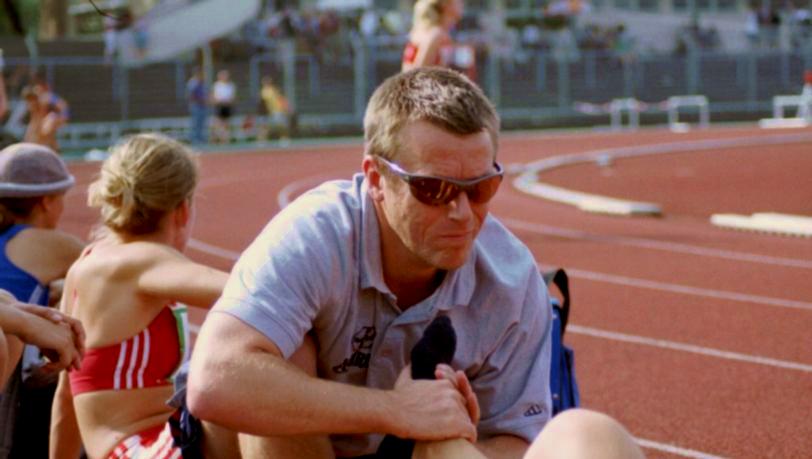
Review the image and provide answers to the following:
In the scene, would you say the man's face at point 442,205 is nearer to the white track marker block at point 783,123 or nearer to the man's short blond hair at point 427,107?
the man's short blond hair at point 427,107

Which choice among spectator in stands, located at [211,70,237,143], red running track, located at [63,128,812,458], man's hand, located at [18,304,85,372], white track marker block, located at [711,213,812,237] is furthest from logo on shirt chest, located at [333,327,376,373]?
spectator in stands, located at [211,70,237,143]

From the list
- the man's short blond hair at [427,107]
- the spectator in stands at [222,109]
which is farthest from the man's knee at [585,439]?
the spectator in stands at [222,109]

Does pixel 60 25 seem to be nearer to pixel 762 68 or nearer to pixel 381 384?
pixel 762 68

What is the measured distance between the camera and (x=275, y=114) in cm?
3038

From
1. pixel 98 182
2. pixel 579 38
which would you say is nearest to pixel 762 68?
pixel 579 38

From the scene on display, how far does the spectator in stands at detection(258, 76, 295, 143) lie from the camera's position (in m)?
30.2

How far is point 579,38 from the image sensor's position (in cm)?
4481

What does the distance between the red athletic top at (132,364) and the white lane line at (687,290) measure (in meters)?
5.52

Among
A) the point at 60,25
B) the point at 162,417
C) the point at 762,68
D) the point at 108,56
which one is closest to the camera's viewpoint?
the point at 162,417

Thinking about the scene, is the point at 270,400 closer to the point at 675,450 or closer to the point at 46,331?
the point at 46,331

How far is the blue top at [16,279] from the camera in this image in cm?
423

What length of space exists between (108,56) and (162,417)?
2906 cm

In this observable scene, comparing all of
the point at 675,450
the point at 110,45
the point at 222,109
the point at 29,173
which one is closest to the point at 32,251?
the point at 29,173

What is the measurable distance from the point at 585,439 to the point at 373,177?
33.3 inches
